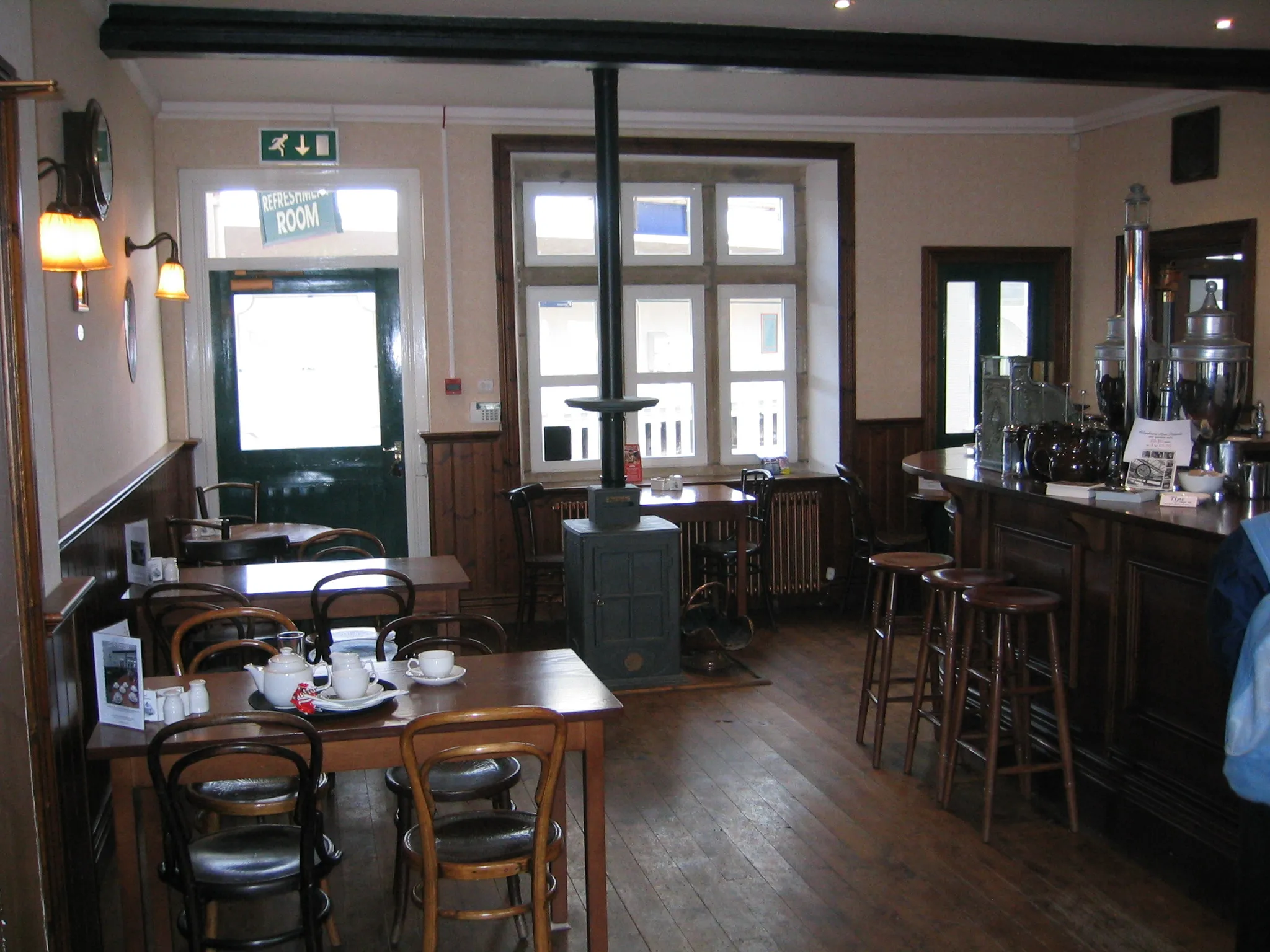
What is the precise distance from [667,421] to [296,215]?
2709 mm

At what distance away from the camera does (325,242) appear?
7.21 metres

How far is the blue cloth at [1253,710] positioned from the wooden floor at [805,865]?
0.91 metres

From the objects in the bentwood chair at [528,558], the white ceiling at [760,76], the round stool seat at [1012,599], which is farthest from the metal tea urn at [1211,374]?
the bentwood chair at [528,558]

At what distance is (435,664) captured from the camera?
3.28 meters

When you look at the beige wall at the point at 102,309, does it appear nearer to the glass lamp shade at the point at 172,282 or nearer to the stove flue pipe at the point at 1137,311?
the glass lamp shade at the point at 172,282

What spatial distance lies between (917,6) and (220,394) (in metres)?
4.50

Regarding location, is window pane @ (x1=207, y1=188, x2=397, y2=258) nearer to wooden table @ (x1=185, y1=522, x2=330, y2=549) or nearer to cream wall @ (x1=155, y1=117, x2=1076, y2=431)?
cream wall @ (x1=155, y1=117, x2=1076, y2=431)

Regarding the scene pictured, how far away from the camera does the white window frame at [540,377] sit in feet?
25.1

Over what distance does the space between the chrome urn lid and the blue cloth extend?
142cm

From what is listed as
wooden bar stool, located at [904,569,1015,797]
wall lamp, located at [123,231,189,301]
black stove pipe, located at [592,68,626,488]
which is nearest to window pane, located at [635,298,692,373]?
black stove pipe, located at [592,68,626,488]

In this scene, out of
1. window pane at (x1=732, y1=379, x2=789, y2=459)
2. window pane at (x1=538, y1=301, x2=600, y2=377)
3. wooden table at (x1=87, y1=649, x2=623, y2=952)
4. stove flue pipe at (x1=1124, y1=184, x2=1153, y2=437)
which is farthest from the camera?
window pane at (x1=732, y1=379, x2=789, y2=459)

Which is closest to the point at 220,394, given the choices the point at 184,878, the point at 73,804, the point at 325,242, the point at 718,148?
the point at 325,242

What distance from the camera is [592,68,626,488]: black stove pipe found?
19.0ft

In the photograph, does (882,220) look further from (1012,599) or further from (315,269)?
(1012,599)
